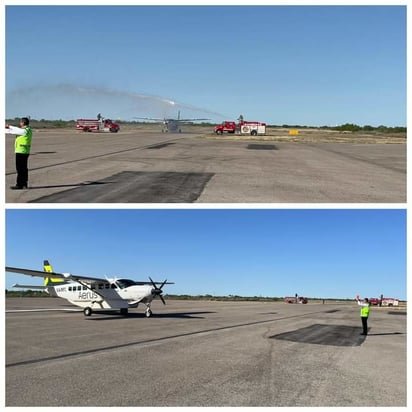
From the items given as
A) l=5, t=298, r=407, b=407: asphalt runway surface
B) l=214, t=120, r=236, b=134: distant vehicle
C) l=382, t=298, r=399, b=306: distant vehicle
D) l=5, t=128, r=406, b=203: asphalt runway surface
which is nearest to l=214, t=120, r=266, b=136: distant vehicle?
l=214, t=120, r=236, b=134: distant vehicle

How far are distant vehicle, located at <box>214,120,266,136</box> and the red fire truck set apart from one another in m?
16.1

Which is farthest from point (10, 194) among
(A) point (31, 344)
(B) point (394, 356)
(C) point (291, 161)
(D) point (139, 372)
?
(C) point (291, 161)

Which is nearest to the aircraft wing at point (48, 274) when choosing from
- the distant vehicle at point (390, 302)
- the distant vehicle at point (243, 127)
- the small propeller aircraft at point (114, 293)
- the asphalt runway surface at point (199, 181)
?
the small propeller aircraft at point (114, 293)

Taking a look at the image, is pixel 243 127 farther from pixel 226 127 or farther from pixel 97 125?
pixel 97 125

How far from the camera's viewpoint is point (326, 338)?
50.2 feet

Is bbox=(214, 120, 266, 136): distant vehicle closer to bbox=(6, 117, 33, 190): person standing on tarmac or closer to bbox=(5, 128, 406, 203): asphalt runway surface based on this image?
bbox=(5, 128, 406, 203): asphalt runway surface

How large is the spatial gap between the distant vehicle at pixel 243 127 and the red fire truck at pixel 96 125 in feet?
53.0

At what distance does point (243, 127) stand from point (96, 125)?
21.8 meters

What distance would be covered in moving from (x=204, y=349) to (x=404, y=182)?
32.4 feet

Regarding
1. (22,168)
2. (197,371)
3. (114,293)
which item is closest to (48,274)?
(114,293)

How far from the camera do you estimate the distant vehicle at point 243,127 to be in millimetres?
64125

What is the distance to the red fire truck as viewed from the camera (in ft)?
219

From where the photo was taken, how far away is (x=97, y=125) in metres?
67.8

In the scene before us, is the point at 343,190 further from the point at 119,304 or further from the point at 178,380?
the point at 119,304
